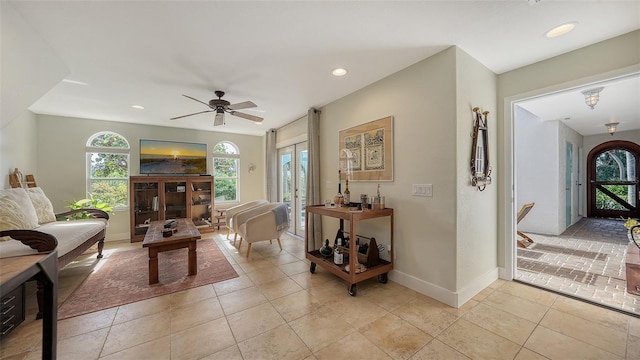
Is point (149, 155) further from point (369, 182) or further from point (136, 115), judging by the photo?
point (369, 182)

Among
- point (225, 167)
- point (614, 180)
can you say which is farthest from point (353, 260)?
point (614, 180)

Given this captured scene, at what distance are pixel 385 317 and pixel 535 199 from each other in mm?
5011

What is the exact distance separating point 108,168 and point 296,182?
13.2ft

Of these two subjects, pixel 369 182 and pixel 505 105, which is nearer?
pixel 505 105

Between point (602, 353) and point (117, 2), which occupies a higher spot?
point (117, 2)

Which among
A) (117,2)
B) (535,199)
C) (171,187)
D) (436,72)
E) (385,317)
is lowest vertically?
(385,317)

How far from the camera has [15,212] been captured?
2.54m

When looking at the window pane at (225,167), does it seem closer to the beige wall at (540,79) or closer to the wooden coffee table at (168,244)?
the wooden coffee table at (168,244)

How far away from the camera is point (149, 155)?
17.3 ft

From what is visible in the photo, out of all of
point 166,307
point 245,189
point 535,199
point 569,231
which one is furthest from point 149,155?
point 569,231

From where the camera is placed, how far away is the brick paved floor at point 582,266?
7.86ft

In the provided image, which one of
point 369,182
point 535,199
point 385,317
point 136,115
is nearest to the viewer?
point 385,317

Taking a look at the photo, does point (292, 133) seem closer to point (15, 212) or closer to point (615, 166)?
point (15, 212)

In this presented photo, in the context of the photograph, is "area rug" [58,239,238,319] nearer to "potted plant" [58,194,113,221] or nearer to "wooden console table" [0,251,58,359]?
"potted plant" [58,194,113,221]
